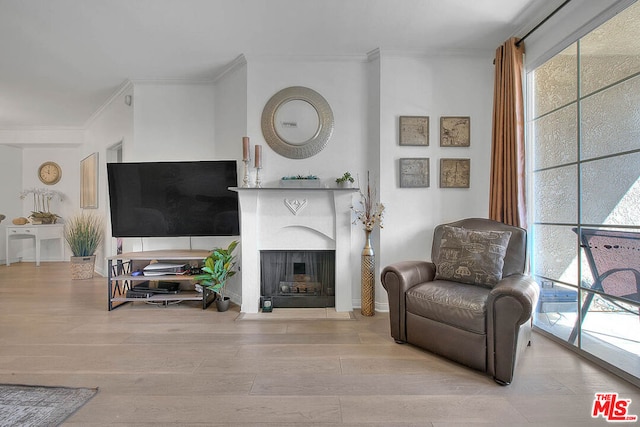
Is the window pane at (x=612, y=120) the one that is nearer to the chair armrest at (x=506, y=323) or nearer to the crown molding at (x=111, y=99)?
the chair armrest at (x=506, y=323)

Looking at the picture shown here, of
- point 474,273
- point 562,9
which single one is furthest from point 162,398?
point 562,9

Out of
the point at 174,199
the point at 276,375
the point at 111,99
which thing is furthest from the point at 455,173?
the point at 111,99

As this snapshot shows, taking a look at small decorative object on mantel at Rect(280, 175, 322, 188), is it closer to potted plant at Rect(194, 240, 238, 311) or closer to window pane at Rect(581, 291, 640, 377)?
potted plant at Rect(194, 240, 238, 311)

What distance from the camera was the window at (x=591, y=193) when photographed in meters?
1.83

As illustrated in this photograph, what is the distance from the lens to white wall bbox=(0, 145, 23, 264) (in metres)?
5.56

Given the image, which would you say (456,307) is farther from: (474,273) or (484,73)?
(484,73)

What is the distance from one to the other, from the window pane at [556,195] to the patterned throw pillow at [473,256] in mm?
487

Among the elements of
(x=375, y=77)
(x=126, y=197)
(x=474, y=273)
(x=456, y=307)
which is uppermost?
(x=375, y=77)

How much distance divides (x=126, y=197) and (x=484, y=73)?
4051 millimetres

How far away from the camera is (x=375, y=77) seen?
3.04 meters

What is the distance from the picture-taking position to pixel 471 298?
1.92m

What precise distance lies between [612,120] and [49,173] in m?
8.20

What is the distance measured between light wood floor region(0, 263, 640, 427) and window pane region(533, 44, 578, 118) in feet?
6.25

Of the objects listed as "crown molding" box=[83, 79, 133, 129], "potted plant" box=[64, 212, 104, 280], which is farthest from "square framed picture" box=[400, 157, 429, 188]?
"potted plant" box=[64, 212, 104, 280]
